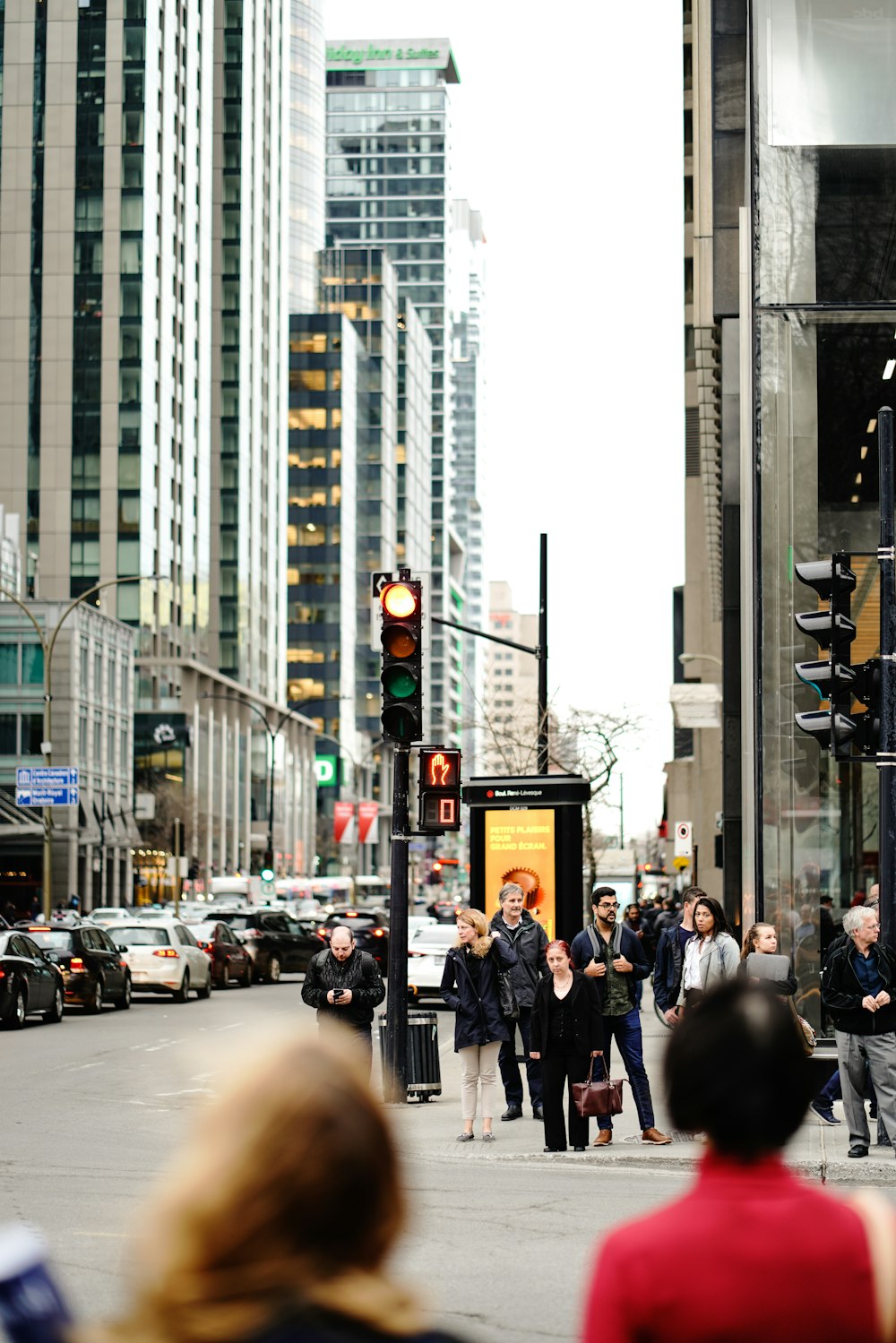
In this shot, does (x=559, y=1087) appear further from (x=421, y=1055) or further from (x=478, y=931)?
(x=421, y=1055)

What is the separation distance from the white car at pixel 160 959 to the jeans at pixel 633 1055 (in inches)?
846

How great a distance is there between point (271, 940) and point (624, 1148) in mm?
31036

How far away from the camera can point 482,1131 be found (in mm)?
15461

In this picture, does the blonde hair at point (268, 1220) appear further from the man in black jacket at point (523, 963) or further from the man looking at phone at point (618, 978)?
the man in black jacket at point (523, 963)

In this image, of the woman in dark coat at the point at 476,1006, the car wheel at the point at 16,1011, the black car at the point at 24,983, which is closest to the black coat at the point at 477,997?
the woman in dark coat at the point at 476,1006

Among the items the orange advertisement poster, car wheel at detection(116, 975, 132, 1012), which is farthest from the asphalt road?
car wheel at detection(116, 975, 132, 1012)

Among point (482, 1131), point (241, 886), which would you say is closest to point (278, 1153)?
point (482, 1131)

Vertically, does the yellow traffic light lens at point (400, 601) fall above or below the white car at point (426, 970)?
above

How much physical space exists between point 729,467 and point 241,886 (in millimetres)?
44432

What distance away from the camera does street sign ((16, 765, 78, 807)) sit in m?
43.9

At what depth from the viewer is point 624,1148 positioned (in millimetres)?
14320

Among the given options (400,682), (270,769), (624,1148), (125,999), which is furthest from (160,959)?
(270,769)

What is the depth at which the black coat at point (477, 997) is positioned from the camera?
15219 mm

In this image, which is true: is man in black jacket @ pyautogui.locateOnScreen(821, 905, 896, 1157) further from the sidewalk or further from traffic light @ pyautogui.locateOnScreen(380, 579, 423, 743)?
traffic light @ pyautogui.locateOnScreen(380, 579, 423, 743)
